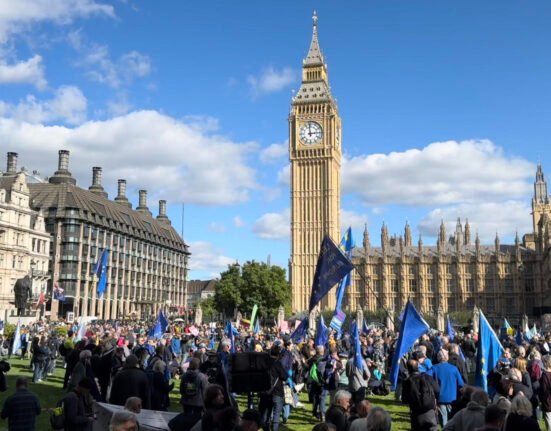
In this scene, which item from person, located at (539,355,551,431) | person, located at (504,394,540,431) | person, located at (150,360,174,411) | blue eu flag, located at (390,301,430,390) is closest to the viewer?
person, located at (504,394,540,431)

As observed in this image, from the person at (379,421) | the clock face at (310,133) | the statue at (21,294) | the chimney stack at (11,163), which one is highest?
the clock face at (310,133)

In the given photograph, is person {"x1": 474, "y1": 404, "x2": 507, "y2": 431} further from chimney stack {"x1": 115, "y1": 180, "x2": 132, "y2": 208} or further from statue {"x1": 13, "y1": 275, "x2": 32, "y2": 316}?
chimney stack {"x1": 115, "y1": 180, "x2": 132, "y2": 208}

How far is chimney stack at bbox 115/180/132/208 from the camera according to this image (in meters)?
107

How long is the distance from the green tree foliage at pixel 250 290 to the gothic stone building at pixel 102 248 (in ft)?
48.1

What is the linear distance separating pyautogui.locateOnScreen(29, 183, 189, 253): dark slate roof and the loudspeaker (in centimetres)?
7168

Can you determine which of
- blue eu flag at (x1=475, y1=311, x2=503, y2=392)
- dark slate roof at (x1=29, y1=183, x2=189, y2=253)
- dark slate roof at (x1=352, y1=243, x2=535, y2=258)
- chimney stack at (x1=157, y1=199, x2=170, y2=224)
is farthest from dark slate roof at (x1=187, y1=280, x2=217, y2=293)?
blue eu flag at (x1=475, y1=311, x2=503, y2=392)

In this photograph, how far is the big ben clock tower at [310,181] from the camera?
4043 inches

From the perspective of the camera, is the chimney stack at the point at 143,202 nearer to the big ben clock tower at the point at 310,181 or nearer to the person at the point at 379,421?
the big ben clock tower at the point at 310,181

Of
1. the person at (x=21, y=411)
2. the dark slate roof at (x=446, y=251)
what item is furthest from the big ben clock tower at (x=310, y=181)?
the person at (x=21, y=411)

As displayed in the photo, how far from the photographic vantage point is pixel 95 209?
273 feet

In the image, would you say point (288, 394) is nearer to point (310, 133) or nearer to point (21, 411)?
point (21, 411)

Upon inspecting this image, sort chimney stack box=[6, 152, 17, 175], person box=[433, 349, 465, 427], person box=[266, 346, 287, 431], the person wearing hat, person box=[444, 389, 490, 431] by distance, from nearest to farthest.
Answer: the person wearing hat < person box=[444, 389, 490, 431] < person box=[433, 349, 465, 427] < person box=[266, 346, 287, 431] < chimney stack box=[6, 152, 17, 175]

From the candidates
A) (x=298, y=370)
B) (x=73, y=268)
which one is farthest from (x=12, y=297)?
(x=298, y=370)

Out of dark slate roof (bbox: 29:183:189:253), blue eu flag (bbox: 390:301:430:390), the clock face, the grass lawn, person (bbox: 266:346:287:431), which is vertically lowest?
the grass lawn
